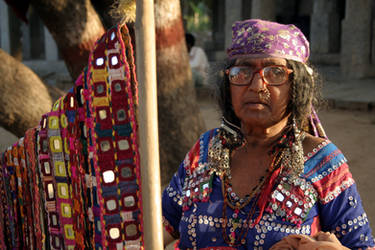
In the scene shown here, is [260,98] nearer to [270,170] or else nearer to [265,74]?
[265,74]

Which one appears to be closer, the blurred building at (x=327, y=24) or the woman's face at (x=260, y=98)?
the woman's face at (x=260, y=98)

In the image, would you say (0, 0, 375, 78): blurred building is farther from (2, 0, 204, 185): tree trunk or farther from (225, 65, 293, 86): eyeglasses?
(225, 65, 293, 86): eyeglasses

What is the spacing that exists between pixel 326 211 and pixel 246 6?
12316mm

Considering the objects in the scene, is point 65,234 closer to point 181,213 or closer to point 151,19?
point 181,213

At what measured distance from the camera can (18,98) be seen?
133 inches

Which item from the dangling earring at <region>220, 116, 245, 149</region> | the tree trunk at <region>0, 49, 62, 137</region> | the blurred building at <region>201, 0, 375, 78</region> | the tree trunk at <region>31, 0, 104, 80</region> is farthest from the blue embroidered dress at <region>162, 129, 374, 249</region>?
the blurred building at <region>201, 0, 375, 78</region>

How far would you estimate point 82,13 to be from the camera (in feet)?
12.3

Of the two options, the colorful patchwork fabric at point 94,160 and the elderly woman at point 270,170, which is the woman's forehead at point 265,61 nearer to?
the elderly woman at point 270,170

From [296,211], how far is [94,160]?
2.47 feet

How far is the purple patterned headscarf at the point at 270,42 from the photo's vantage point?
1.63 m

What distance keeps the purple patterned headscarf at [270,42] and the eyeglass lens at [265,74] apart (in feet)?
0.18

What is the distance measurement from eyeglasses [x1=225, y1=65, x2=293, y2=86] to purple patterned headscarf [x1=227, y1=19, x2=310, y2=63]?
0.17 feet

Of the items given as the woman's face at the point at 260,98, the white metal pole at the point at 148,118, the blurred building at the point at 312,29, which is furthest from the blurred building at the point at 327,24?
the white metal pole at the point at 148,118

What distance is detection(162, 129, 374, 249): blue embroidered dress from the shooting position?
1577 millimetres
